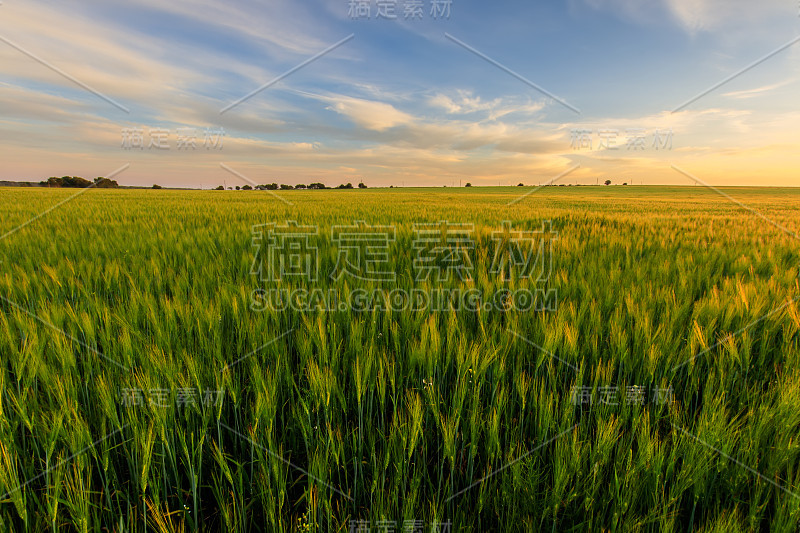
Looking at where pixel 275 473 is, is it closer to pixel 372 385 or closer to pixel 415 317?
pixel 372 385

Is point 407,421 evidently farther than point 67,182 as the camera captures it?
No

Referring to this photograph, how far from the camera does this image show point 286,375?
1222mm

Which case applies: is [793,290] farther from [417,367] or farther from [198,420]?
[198,420]

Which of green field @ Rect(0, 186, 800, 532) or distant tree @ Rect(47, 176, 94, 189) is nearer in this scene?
green field @ Rect(0, 186, 800, 532)

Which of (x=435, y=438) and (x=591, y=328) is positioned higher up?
(x=591, y=328)

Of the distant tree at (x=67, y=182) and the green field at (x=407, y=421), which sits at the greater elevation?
the distant tree at (x=67, y=182)

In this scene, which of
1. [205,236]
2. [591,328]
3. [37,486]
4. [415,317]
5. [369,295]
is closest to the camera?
[37,486]

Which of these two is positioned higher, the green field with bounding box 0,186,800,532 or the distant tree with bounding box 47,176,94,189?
the distant tree with bounding box 47,176,94,189

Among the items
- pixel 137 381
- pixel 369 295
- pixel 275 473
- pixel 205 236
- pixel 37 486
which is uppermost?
pixel 205 236

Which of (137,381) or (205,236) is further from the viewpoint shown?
(205,236)

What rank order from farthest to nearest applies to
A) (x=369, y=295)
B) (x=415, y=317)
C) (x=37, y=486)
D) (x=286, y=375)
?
(x=369, y=295)
(x=415, y=317)
(x=286, y=375)
(x=37, y=486)

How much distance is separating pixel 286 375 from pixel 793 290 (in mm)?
3155

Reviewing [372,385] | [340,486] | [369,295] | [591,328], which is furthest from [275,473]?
[591,328]

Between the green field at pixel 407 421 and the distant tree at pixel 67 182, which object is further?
the distant tree at pixel 67 182
